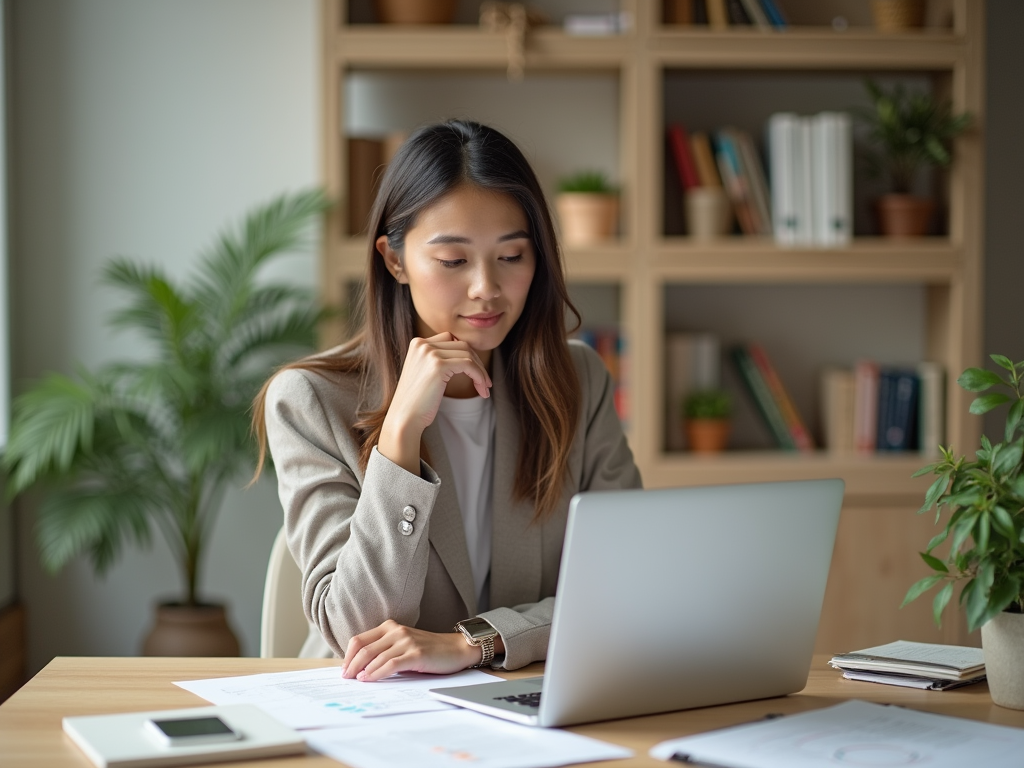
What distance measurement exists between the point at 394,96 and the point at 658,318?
107cm

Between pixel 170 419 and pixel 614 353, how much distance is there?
1.29m

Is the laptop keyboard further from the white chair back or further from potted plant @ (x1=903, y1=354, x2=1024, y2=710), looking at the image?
the white chair back

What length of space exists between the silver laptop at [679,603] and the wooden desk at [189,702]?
0.03 meters

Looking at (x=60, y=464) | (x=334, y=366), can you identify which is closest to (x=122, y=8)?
(x=60, y=464)

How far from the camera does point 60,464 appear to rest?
2.97 m

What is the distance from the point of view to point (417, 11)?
323 centimetres

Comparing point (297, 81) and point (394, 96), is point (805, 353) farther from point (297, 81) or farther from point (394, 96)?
Result: point (297, 81)

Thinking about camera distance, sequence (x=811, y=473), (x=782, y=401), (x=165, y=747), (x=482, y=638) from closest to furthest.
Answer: (x=165, y=747)
(x=482, y=638)
(x=811, y=473)
(x=782, y=401)

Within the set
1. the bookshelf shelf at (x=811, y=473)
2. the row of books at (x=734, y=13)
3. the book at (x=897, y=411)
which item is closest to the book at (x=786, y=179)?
the row of books at (x=734, y=13)

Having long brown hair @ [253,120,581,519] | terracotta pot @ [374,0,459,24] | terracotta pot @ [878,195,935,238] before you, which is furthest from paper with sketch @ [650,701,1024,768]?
terracotta pot @ [374,0,459,24]

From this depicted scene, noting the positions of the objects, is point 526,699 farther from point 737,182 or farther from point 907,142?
point 907,142

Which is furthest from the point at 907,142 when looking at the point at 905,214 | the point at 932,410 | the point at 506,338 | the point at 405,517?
the point at 405,517

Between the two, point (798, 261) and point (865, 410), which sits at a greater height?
point (798, 261)

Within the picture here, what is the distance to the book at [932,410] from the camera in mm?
3340
